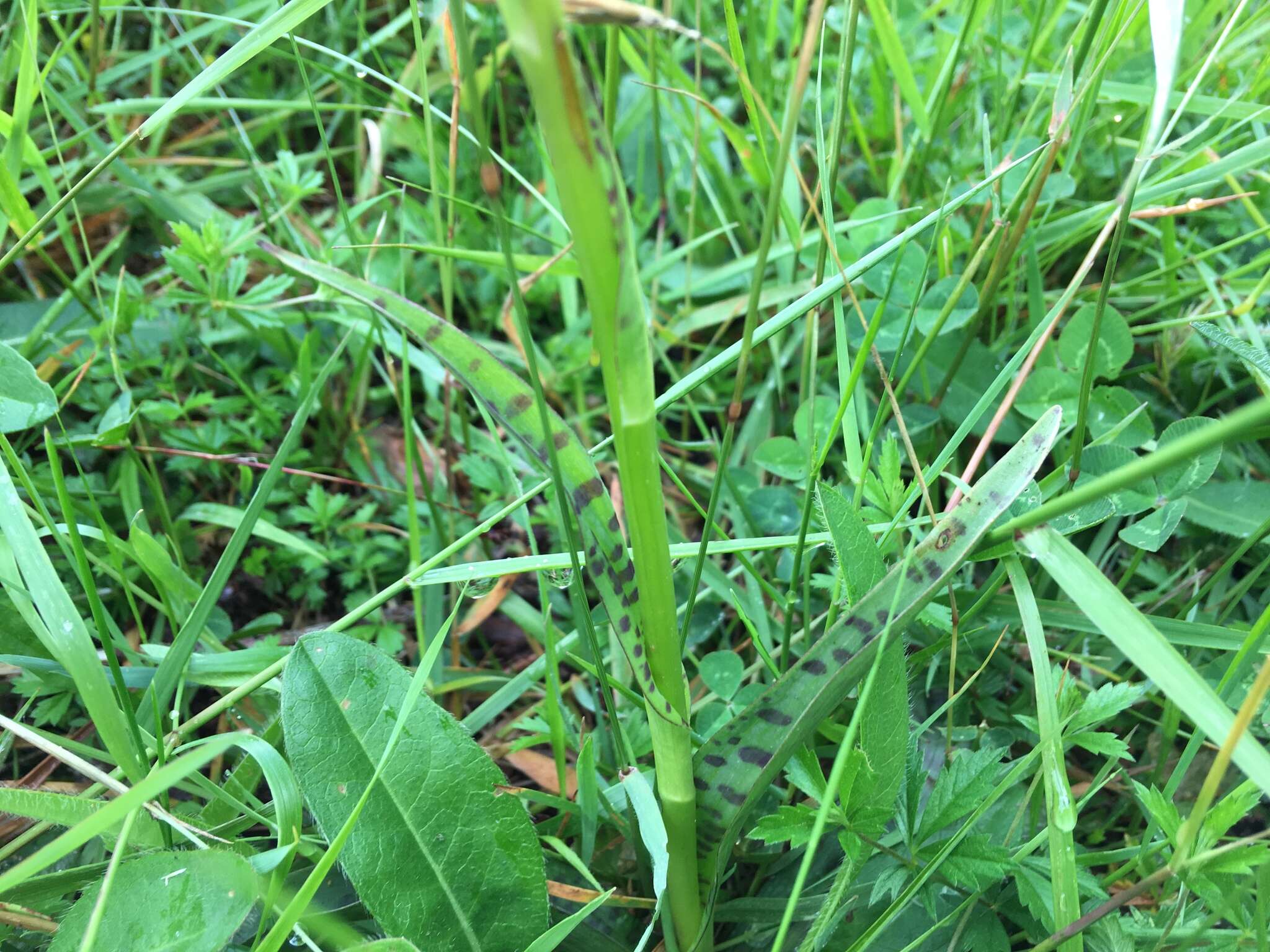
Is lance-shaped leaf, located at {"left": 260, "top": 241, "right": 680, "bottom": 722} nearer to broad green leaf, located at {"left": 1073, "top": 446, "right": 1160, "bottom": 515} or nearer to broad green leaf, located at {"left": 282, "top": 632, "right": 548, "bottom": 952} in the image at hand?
broad green leaf, located at {"left": 282, "top": 632, "right": 548, "bottom": 952}

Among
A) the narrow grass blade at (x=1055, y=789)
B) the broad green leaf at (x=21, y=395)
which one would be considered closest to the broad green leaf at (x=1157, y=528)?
the narrow grass blade at (x=1055, y=789)

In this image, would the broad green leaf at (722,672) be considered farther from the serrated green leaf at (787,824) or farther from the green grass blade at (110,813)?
the green grass blade at (110,813)

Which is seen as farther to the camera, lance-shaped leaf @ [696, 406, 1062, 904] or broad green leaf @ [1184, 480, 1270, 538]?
broad green leaf @ [1184, 480, 1270, 538]

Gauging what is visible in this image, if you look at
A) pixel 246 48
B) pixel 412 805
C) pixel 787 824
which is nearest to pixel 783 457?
pixel 787 824

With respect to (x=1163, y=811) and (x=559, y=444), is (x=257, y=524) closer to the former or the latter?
(x=559, y=444)

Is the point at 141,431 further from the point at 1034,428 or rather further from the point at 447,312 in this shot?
the point at 1034,428

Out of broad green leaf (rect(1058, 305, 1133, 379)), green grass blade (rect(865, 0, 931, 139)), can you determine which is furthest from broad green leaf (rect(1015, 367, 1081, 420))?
green grass blade (rect(865, 0, 931, 139))
